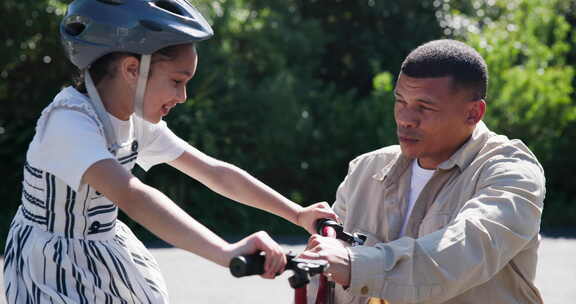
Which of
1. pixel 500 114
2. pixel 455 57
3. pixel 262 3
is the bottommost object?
pixel 500 114

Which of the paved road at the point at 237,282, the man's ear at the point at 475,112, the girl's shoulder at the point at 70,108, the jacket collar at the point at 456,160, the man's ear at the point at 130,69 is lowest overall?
the paved road at the point at 237,282

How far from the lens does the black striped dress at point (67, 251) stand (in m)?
2.97

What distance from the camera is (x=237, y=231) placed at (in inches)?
375

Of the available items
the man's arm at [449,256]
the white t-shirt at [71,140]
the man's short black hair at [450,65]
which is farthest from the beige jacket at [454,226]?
the white t-shirt at [71,140]

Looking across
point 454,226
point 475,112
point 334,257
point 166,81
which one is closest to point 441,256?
point 454,226

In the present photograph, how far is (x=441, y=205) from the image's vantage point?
338cm

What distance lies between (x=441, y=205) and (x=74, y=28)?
5.36 ft

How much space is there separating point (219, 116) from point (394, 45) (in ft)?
10.3

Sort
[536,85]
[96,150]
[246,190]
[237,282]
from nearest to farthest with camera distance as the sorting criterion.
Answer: [96,150], [246,190], [237,282], [536,85]

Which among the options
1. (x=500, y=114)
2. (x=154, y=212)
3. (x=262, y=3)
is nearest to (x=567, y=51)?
(x=500, y=114)

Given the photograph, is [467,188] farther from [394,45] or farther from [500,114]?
[394,45]

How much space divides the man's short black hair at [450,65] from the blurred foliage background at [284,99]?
5.78 m

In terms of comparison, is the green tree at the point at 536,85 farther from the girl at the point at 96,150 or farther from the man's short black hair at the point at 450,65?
the girl at the point at 96,150

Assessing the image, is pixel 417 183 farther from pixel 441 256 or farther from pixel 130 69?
pixel 130 69
